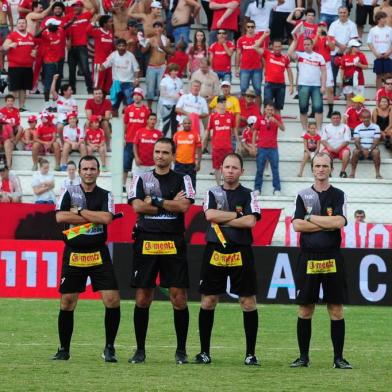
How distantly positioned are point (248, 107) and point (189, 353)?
Result: 42.9ft

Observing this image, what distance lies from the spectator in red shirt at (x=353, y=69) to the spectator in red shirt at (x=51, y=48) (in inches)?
235

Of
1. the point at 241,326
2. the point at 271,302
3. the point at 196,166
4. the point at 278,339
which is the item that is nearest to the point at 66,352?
the point at 278,339

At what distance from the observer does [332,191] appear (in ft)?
42.2

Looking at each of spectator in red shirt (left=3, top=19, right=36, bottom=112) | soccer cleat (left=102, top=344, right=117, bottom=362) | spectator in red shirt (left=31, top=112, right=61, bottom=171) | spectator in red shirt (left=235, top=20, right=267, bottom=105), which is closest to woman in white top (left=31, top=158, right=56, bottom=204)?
spectator in red shirt (left=31, top=112, right=61, bottom=171)

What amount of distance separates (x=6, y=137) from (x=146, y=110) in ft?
9.39

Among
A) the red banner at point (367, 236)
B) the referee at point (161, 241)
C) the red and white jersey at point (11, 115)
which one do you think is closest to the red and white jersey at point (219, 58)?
the red and white jersey at point (11, 115)

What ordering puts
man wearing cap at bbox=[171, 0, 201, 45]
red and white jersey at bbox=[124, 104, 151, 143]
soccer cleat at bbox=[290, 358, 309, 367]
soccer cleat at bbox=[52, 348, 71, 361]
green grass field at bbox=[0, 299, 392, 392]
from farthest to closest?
1. man wearing cap at bbox=[171, 0, 201, 45]
2. red and white jersey at bbox=[124, 104, 151, 143]
3. soccer cleat at bbox=[52, 348, 71, 361]
4. soccer cleat at bbox=[290, 358, 309, 367]
5. green grass field at bbox=[0, 299, 392, 392]

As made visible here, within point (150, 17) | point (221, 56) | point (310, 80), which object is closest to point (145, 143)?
point (221, 56)

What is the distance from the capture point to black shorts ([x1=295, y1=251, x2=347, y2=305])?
12742 millimetres

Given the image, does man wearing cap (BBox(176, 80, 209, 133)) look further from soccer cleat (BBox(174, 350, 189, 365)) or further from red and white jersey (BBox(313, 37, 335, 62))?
soccer cleat (BBox(174, 350, 189, 365))

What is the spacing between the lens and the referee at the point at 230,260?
12.9m

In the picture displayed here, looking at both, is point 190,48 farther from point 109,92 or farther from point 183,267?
point 183,267

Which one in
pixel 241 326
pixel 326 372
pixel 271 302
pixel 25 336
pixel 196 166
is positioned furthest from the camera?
pixel 196 166

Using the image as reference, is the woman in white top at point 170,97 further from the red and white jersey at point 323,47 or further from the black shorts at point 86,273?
the black shorts at point 86,273
